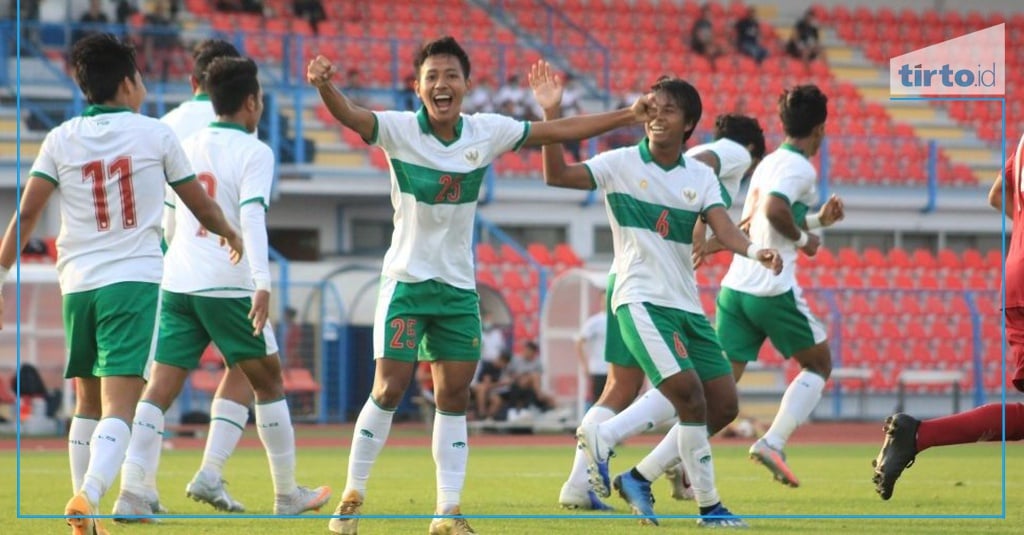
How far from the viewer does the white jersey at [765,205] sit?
934cm

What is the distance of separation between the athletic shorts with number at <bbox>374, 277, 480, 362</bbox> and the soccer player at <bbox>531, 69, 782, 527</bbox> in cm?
87

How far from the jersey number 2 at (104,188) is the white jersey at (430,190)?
0.98 metres

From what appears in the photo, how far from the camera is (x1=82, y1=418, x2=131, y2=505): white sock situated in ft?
20.9

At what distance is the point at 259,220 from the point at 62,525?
1.59 metres

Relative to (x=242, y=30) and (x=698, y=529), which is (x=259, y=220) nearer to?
(x=698, y=529)

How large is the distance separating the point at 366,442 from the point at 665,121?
2.01 metres

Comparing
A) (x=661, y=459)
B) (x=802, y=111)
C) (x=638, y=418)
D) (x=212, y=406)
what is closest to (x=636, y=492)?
(x=661, y=459)

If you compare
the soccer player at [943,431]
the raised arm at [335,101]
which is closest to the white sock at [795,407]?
the soccer player at [943,431]

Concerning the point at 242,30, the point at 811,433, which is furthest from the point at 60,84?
the point at 811,433

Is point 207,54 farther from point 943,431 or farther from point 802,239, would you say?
point 943,431

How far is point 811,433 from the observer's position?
61.5 feet

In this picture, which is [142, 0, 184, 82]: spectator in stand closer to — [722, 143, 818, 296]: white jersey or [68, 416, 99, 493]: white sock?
[722, 143, 818, 296]: white jersey

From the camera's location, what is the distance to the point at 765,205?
30.3 feet

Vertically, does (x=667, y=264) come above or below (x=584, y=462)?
above
